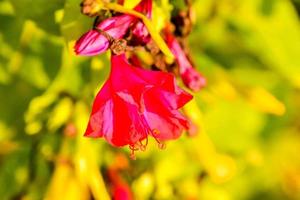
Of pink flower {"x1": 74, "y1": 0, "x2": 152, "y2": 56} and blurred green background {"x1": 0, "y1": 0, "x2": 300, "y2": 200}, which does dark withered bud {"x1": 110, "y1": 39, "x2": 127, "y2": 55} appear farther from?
blurred green background {"x1": 0, "y1": 0, "x2": 300, "y2": 200}

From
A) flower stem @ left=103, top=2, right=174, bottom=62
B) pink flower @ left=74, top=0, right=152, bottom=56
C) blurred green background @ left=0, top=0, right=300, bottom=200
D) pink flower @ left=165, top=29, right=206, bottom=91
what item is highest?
flower stem @ left=103, top=2, right=174, bottom=62

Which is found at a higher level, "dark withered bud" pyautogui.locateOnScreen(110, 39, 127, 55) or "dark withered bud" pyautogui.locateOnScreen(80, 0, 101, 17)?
"dark withered bud" pyautogui.locateOnScreen(80, 0, 101, 17)

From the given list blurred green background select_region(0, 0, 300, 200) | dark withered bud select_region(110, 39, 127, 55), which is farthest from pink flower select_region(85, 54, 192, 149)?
blurred green background select_region(0, 0, 300, 200)

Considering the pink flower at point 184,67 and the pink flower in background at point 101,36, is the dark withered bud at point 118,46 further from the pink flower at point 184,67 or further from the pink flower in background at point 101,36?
the pink flower at point 184,67

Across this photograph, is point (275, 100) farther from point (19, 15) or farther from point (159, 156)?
point (19, 15)

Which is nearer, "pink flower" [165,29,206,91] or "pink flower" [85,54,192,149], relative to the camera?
"pink flower" [85,54,192,149]

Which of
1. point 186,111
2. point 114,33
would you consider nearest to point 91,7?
point 114,33

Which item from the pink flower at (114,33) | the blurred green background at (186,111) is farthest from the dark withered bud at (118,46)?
the blurred green background at (186,111)

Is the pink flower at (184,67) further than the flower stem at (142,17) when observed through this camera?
Yes
